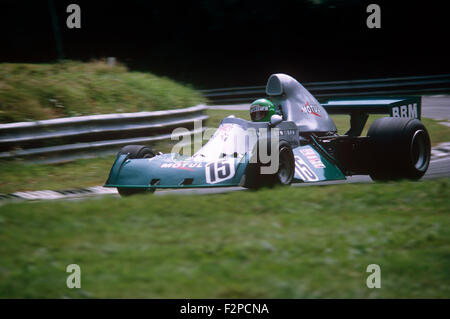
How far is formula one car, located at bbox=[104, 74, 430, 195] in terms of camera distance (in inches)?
294

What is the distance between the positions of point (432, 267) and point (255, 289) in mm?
1336


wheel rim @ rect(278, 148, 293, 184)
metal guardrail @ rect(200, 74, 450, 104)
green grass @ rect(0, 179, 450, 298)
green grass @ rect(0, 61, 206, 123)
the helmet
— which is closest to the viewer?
green grass @ rect(0, 179, 450, 298)

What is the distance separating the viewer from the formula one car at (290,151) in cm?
747

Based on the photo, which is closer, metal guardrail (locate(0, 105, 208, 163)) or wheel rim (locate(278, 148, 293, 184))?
wheel rim (locate(278, 148, 293, 184))

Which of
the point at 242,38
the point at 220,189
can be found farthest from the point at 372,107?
the point at 242,38

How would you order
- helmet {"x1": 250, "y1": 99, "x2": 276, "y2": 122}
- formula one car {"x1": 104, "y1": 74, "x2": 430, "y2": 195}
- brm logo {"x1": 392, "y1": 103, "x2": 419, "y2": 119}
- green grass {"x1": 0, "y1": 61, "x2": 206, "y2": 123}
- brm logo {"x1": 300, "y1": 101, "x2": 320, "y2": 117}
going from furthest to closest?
green grass {"x1": 0, "y1": 61, "x2": 206, "y2": 123} < brm logo {"x1": 392, "y1": 103, "x2": 419, "y2": 119} < brm logo {"x1": 300, "y1": 101, "x2": 320, "y2": 117} < helmet {"x1": 250, "y1": 99, "x2": 276, "y2": 122} < formula one car {"x1": 104, "y1": 74, "x2": 430, "y2": 195}

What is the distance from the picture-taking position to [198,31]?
32938 mm

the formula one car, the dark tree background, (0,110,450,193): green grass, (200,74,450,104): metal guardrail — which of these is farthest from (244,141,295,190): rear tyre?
the dark tree background

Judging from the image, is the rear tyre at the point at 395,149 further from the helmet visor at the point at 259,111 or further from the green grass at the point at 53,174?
the green grass at the point at 53,174

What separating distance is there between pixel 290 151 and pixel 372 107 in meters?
2.33

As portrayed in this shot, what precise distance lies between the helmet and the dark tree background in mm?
17005

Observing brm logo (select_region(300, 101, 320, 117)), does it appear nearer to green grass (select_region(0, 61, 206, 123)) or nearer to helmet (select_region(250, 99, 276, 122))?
helmet (select_region(250, 99, 276, 122))

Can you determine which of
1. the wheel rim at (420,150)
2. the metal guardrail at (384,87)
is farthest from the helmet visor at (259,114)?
the metal guardrail at (384,87)
